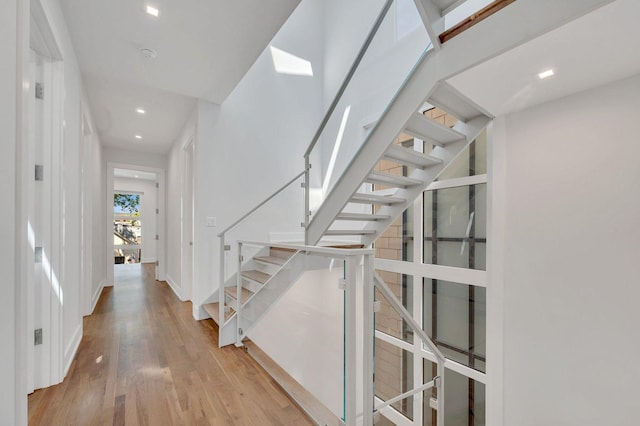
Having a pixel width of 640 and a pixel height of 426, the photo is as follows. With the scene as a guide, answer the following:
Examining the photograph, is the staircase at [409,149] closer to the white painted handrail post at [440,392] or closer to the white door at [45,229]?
the white painted handrail post at [440,392]

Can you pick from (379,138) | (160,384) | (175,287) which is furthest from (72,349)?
(379,138)

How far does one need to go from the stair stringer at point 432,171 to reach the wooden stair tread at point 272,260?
45.9 inches

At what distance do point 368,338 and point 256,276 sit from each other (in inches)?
65.0

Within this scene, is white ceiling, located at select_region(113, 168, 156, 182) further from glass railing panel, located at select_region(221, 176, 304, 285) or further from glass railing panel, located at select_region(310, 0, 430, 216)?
glass railing panel, located at select_region(310, 0, 430, 216)

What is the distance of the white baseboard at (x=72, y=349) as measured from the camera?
93.2 inches

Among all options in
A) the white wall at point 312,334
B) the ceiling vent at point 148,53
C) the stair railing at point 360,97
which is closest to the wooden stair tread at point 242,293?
the white wall at point 312,334

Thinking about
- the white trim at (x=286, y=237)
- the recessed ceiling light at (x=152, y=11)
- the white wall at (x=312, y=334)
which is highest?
the recessed ceiling light at (x=152, y=11)

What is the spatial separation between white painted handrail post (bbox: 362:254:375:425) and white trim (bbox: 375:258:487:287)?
1.52 m

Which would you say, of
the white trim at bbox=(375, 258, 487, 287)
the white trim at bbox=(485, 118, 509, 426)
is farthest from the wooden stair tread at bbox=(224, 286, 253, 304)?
the white trim at bbox=(485, 118, 509, 426)

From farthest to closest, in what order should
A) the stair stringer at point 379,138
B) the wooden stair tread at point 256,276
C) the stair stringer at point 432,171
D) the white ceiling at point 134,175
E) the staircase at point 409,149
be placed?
the white ceiling at point 134,175, the wooden stair tread at point 256,276, the stair stringer at point 432,171, the stair stringer at point 379,138, the staircase at point 409,149

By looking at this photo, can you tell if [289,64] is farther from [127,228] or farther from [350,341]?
[127,228]

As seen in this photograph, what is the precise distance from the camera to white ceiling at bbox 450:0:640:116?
1.30 meters

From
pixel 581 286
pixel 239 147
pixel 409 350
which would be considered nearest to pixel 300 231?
pixel 239 147

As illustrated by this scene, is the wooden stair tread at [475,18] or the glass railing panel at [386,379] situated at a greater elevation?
the wooden stair tread at [475,18]
